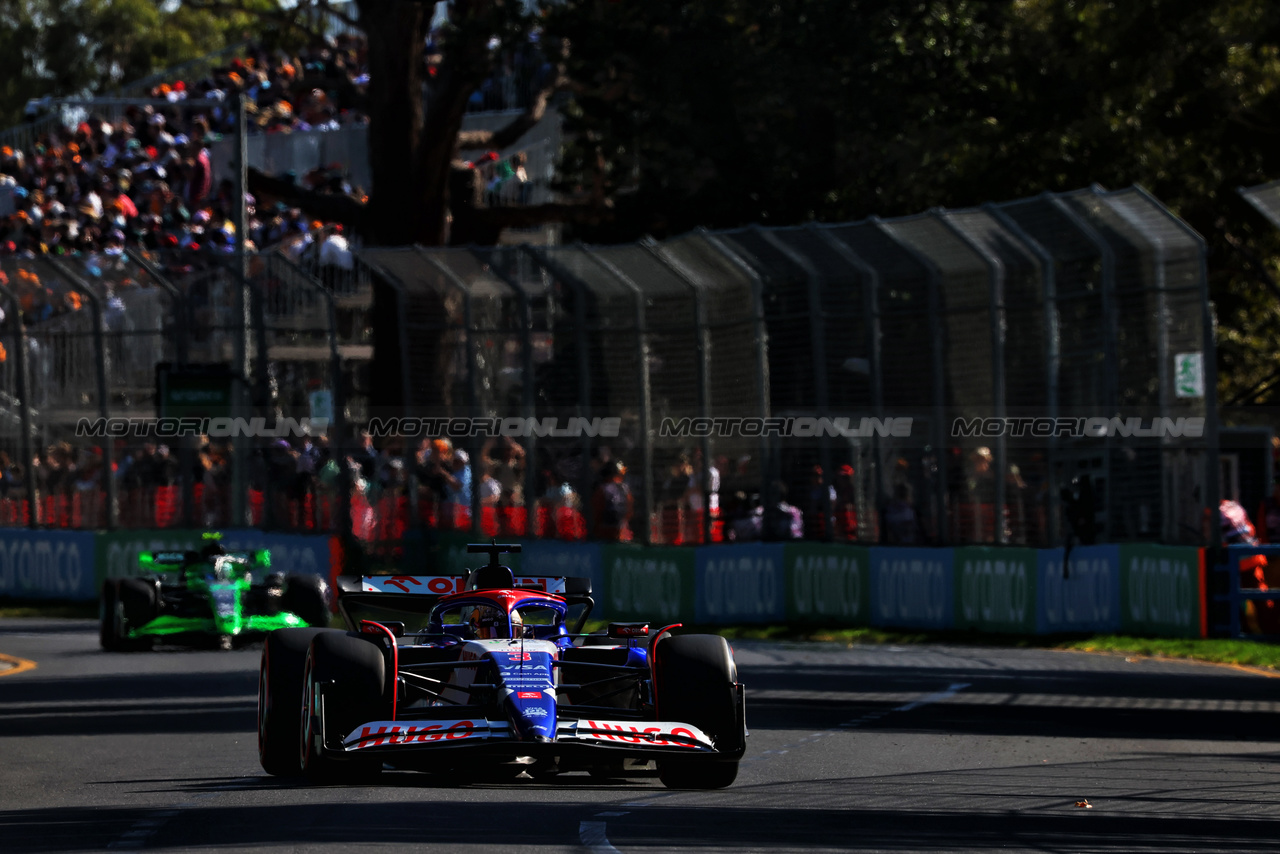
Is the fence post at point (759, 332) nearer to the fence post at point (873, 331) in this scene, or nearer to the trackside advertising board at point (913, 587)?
the fence post at point (873, 331)

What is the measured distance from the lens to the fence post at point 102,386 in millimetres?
24484

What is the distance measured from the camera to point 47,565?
2592 centimetres

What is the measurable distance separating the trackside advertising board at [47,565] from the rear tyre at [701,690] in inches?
706

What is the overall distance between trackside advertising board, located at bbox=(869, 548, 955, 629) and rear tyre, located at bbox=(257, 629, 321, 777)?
10.5 m

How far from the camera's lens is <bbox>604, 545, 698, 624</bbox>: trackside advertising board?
→ 20.6 m

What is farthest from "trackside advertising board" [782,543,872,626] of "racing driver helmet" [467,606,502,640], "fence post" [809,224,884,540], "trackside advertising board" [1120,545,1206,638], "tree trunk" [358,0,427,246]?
"racing driver helmet" [467,606,502,640]

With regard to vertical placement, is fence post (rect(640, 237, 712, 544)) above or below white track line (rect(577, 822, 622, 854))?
above

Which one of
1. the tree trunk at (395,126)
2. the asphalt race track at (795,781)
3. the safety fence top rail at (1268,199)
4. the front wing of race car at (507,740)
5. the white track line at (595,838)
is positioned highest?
the tree trunk at (395,126)

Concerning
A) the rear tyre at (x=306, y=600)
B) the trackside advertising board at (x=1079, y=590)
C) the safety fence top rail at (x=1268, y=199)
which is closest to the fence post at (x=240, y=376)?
the rear tyre at (x=306, y=600)

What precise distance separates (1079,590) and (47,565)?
13.6 metres

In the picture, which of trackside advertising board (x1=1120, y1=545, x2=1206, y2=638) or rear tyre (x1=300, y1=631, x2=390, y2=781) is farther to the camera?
trackside advertising board (x1=1120, y1=545, x2=1206, y2=638)

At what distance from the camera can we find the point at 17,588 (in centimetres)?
2611

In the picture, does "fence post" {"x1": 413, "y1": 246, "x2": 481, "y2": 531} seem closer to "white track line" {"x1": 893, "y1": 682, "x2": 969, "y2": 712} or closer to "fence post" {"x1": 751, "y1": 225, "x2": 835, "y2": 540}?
"fence post" {"x1": 751, "y1": 225, "x2": 835, "y2": 540}

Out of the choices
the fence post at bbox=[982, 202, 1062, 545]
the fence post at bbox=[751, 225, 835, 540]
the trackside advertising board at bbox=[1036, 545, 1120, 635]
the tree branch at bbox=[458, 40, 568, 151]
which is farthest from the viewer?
the tree branch at bbox=[458, 40, 568, 151]
